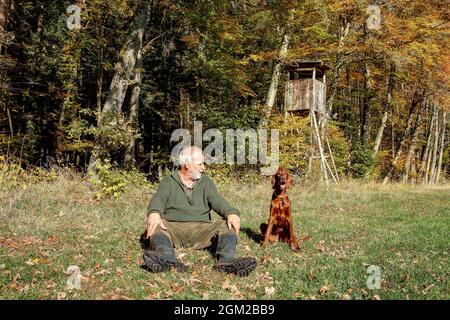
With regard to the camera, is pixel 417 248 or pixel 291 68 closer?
pixel 417 248

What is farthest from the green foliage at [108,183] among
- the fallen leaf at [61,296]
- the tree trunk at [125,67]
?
the fallen leaf at [61,296]

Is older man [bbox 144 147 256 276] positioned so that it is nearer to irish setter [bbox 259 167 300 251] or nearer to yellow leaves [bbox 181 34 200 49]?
irish setter [bbox 259 167 300 251]

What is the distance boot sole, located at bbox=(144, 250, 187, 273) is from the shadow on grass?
241 centimetres

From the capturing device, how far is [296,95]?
835 inches

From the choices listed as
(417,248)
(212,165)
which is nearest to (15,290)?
(417,248)

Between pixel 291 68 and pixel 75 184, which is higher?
pixel 291 68

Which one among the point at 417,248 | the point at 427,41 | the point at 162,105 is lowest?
the point at 417,248

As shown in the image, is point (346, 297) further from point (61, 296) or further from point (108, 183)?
point (108, 183)

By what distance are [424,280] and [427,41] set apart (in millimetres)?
19328

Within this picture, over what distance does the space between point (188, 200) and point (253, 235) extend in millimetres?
1994

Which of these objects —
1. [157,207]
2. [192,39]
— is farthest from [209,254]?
[192,39]

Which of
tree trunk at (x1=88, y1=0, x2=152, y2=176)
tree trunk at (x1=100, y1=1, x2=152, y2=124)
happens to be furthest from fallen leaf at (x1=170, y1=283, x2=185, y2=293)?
tree trunk at (x1=100, y1=1, x2=152, y2=124)

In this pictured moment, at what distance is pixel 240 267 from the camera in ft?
17.7
